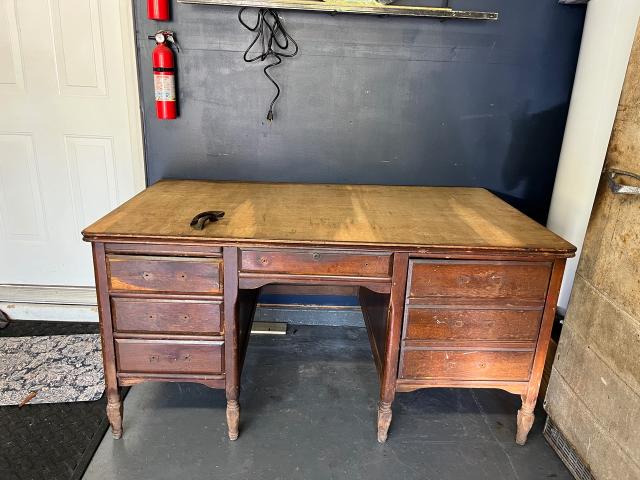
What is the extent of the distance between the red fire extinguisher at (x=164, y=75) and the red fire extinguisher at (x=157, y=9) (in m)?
0.07

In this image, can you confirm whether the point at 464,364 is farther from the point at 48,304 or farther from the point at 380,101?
the point at 48,304

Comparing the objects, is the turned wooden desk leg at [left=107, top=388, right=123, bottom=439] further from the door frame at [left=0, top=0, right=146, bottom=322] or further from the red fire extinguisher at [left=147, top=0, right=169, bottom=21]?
the red fire extinguisher at [left=147, top=0, right=169, bottom=21]

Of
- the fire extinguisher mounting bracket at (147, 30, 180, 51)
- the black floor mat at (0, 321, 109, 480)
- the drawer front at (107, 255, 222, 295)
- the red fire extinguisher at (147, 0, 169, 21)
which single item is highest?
the red fire extinguisher at (147, 0, 169, 21)

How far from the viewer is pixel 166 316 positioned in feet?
5.04

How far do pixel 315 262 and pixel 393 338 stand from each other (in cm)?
38

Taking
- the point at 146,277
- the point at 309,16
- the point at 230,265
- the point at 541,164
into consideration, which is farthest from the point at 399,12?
the point at 146,277

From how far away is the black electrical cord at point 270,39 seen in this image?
2016 mm

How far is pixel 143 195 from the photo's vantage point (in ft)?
6.14

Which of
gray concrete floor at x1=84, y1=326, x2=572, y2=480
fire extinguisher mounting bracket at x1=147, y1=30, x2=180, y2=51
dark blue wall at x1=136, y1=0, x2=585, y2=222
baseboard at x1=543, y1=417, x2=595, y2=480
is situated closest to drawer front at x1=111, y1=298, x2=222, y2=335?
gray concrete floor at x1=84, y1=326, x2=572, y2=480

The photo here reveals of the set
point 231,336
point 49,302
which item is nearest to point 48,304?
Answer: point 49,302

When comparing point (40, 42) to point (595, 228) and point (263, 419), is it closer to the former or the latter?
point (263, 419)

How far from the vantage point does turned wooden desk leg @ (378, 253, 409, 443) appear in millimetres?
1486

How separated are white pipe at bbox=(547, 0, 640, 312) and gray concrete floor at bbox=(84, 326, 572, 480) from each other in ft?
2.15

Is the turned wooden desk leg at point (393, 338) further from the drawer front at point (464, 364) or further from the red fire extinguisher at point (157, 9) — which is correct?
the red fire extinguisher at point (157, 9)
